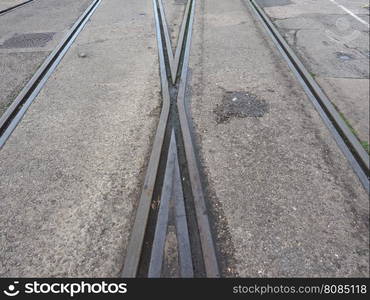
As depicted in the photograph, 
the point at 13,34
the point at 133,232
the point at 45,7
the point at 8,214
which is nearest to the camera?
the point at 133,232

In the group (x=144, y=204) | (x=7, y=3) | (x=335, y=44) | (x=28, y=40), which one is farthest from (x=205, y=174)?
(x=7, y=3)

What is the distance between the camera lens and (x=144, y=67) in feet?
17.6

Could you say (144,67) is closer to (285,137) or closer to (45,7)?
(285,137)

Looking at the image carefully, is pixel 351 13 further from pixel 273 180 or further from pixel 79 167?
pixel 79 167

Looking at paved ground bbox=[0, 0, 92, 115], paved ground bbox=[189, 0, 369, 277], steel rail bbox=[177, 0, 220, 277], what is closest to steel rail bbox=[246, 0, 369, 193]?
paved ground bbox=[189, 0, 369, 277]

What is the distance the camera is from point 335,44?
5902 millimetres

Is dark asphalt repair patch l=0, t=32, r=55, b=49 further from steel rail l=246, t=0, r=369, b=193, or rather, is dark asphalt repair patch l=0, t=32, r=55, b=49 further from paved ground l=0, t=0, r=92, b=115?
steel rail l=246, t=0, r=369, b=193

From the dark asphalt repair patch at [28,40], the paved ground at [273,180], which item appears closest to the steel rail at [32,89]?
the dark asphalt repair patch at [28,40]

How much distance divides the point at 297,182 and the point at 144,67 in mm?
3526

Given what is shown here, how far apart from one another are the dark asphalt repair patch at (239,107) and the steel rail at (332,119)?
2.47ft

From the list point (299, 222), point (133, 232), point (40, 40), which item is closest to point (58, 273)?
point (133, 232)

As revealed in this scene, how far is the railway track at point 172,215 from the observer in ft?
7.91

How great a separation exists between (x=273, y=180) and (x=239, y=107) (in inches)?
57.0

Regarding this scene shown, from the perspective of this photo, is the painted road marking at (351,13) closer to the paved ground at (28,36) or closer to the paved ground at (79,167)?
the paved ground at (79,167)
